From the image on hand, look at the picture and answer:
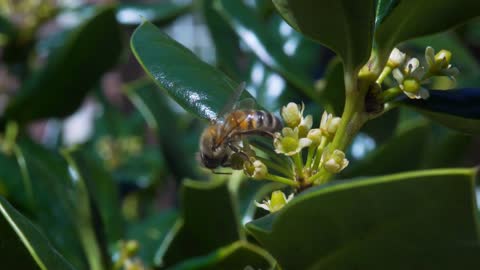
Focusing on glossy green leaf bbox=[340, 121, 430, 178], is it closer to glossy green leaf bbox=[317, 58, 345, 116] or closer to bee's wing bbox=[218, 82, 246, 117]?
glossy green leaf bbox=[317, 58, 345, 116]

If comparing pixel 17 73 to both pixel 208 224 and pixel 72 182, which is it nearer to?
pixel 72 182

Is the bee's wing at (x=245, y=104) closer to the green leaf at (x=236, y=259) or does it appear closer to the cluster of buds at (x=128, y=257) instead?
the green leaf at (x=236, y=259)

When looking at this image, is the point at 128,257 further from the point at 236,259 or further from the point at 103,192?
the point at 236,259

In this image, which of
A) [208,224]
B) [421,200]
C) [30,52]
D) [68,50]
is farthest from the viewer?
[30,52]

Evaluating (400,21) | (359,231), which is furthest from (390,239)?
(400,21)

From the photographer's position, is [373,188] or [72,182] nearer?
[373,188]

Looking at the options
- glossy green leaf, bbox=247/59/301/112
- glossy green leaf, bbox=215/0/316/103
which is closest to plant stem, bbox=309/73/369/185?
glossy green leaf, bbox=215/0/316/103
